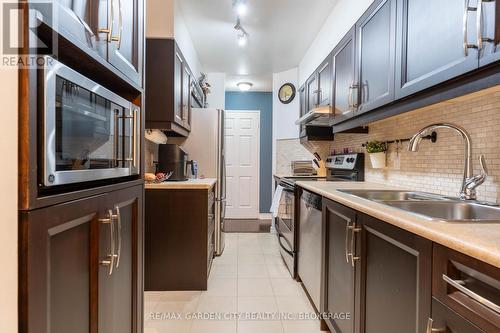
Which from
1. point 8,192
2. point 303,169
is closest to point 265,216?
point 303,169

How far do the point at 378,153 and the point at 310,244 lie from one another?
0.89 metres

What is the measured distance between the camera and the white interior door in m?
5.19

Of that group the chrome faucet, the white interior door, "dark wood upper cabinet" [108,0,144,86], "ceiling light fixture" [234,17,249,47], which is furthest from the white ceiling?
the chrome faucet

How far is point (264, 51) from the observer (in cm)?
397

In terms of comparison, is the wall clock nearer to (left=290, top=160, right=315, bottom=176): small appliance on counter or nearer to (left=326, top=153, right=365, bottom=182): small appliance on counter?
(left=290, top=160, right=315, bottom=176): small appliance on counter

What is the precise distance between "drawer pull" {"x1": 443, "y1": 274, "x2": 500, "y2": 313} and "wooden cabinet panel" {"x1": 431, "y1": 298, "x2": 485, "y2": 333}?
0.20ft

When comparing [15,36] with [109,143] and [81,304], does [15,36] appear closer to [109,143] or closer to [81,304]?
[109,143]

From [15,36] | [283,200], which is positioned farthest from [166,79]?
[15,36]

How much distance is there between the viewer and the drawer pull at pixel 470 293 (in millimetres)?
592

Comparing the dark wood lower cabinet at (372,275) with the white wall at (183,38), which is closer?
the dark wood lower cabinet at (372,275)

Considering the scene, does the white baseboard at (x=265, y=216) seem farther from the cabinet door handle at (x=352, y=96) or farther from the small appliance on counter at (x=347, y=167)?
the cabinet door handle at (x=352, y=96)

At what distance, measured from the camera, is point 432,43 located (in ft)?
4.03

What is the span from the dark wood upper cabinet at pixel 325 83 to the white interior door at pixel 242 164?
2.30 m

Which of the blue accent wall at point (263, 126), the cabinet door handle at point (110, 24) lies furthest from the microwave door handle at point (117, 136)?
the blue accent wall at point (263, 126)
